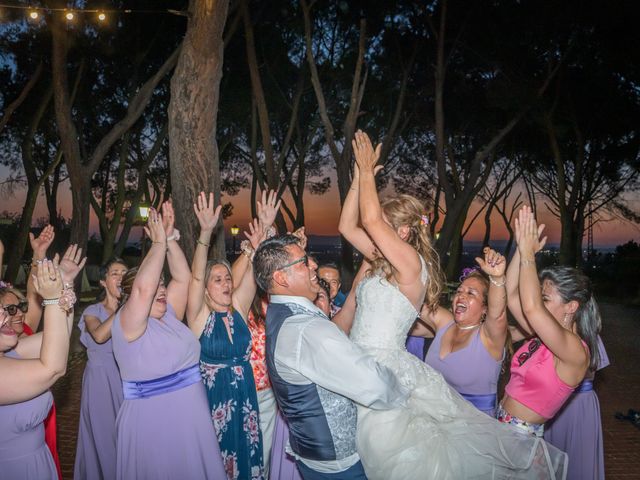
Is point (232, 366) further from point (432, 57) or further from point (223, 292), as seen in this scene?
point (432, 57)

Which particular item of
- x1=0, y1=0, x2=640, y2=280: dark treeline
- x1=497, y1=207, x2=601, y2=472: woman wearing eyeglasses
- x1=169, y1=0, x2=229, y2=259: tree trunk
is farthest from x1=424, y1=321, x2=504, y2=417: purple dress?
x1=0, y1=0, x2=640, y2=280: dark treeline

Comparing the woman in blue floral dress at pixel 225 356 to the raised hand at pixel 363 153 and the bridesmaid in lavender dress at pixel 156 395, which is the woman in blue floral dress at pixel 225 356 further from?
the raised hand at pixel 363 153

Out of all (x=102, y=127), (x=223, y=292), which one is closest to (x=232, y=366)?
(x=223, y=292)

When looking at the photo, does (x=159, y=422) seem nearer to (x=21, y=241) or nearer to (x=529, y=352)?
A: (x=529, y=352)

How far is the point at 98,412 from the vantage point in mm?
4090

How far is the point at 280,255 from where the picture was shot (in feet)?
8.25

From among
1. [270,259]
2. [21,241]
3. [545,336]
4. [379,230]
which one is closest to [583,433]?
[545,336]

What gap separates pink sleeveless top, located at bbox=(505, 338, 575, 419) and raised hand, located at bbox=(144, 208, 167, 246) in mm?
2241

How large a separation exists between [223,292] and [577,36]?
602 inches

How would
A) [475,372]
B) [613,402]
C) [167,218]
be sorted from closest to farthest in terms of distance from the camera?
[167,218], [475,372], [613,402]

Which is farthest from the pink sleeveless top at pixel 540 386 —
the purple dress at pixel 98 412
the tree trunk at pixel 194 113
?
the tree trunk at pixel 194 113

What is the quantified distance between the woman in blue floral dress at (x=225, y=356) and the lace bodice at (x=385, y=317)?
123 centimetres

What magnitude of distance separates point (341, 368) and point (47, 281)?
55.6 inches

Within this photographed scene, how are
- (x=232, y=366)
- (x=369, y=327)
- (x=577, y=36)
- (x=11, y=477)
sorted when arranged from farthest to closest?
(x=577, y=36) → (x=232, y=366) → (x=369, y=327) → (x=11, y=477)
